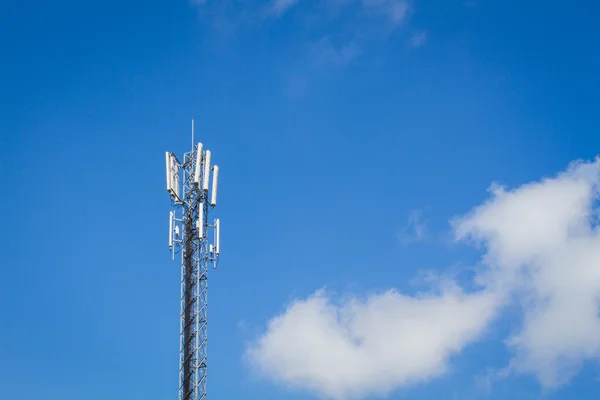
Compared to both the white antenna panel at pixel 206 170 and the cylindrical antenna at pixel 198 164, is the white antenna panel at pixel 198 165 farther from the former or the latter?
the white antenna panel at pixel 206 170

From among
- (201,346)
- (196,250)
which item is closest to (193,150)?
(196,250)

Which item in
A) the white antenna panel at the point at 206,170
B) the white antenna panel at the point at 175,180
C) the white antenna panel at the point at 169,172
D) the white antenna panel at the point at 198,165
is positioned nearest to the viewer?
the white antenna panel at the point at 169,172

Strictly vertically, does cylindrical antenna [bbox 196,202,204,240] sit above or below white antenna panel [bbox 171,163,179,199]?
below

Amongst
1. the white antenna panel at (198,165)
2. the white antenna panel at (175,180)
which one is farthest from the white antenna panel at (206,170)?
the white antenna panel at (175,180)

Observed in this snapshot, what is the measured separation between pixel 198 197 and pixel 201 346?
11.9m

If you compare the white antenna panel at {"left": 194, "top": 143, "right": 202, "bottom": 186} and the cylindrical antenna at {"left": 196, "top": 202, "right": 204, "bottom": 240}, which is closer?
the cylindrical antenna at {"left": 196, "top": 202, "right": 204, "bottom": 240}

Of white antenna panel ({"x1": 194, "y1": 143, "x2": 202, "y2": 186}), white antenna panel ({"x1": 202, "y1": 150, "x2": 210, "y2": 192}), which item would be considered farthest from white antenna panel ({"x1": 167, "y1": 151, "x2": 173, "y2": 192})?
white antenna panel ({"x1": 202, "y1": 150, "x2": 210, "y2": 192})

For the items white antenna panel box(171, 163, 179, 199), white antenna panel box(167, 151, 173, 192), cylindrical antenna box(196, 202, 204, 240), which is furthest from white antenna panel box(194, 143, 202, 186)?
cylindrical antenna box(196, 202, 204, 240)

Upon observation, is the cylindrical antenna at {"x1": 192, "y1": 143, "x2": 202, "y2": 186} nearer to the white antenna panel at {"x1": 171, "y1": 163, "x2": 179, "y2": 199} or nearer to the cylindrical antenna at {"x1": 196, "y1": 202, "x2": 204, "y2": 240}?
the white antenna panel at {"x1": 171, "y1": 163, "x2": 179, "y2": 199}

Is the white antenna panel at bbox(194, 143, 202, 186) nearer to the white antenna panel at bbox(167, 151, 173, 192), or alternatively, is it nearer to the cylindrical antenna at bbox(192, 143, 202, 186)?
the cylindrical antenna at bbox(192, 143, 202, 186)

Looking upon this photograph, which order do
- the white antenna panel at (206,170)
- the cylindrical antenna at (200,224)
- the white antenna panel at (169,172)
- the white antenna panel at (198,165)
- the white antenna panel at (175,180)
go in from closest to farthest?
the cylindrical antenna at (200,224) → the white antenna panel at (169,172) → the white antenna panel at (175,180) → the white antenna panel at (198,165) → the white antenna panel at (206,170)

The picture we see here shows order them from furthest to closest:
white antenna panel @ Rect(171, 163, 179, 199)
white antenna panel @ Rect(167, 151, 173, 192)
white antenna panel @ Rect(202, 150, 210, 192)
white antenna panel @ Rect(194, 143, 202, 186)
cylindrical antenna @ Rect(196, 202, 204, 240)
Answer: white antenna panel @ Rect(202, 150, 210, 192), white antenna panel @ Rect(194, 143, 202, 186), white antenna panel @ Rect(171, 163, 179, 199), white antenna panel @ Rect(167, 151, 173, 192), cylindrical antenna @ Rect(196, 202, 204, 240)

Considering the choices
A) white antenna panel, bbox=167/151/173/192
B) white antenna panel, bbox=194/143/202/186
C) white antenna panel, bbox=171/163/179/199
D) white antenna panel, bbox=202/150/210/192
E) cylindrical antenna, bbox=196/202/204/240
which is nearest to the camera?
cylindrical antenna, bbox=196/202/204/240

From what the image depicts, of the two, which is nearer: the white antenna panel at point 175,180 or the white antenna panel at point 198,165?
the white antenna panel at point 175,180
